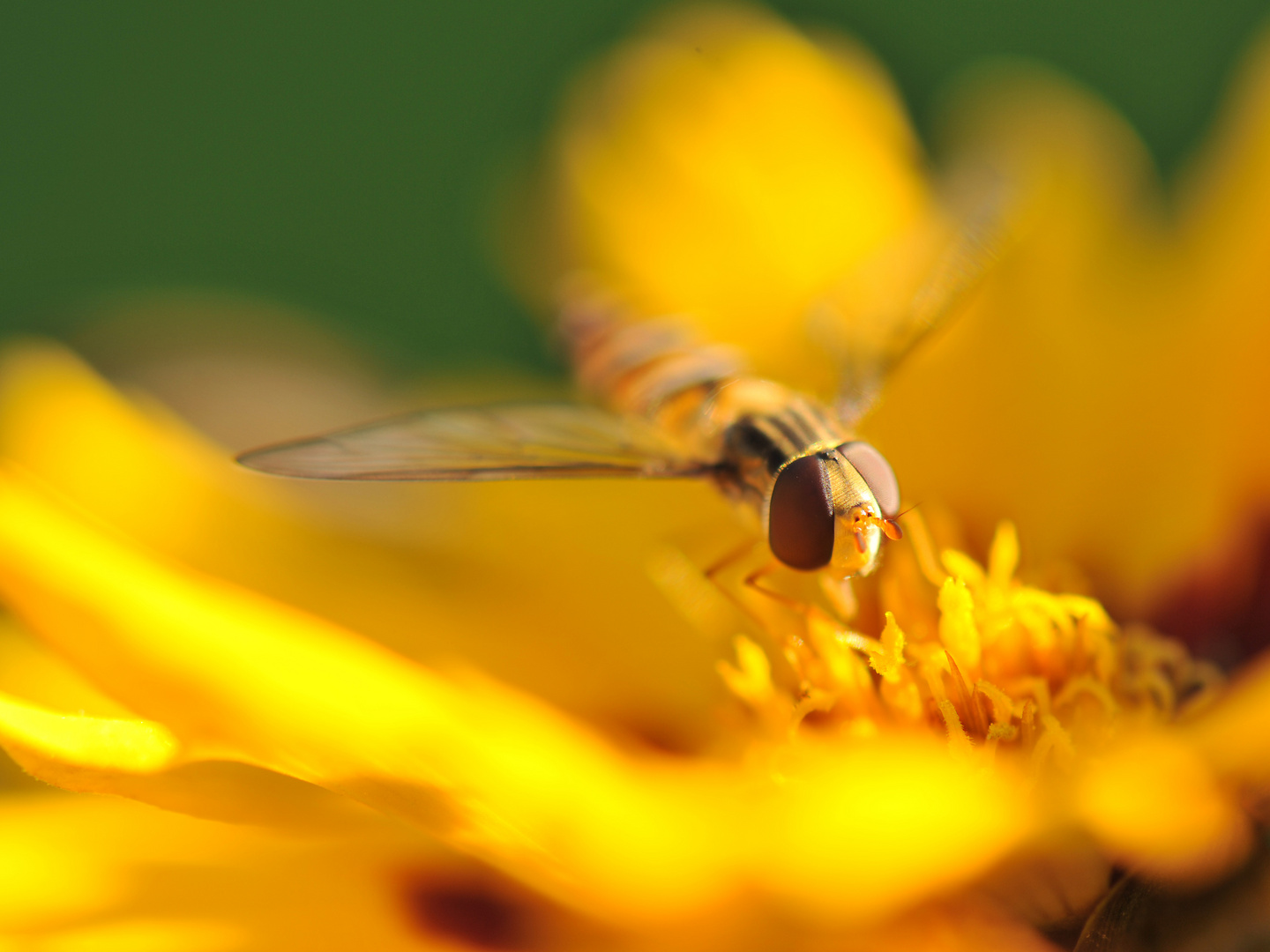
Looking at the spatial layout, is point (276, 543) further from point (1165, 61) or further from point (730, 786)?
point (1165, 61)

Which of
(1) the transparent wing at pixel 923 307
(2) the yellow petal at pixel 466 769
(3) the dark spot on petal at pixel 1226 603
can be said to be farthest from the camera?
(3) the dark spot on petal at pixel 1226 603

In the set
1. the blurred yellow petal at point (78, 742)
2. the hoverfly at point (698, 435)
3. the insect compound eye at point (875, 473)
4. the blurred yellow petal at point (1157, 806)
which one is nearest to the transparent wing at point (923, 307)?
the hoverfly at point (698, 435)

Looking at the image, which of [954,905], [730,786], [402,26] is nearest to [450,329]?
[402,26]

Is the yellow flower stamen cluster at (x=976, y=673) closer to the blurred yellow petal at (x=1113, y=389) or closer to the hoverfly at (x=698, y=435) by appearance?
the hoverfly at (x=698, y=435)

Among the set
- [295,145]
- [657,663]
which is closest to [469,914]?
[657,663]

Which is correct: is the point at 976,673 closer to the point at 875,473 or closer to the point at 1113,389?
the point at 875,473

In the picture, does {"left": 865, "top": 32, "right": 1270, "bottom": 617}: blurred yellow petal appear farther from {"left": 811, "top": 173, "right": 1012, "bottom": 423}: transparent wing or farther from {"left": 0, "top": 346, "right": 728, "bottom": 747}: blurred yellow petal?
{"left": 0, "top": 346, "right": 728, "bottom": 747}: blurred yellow petal
